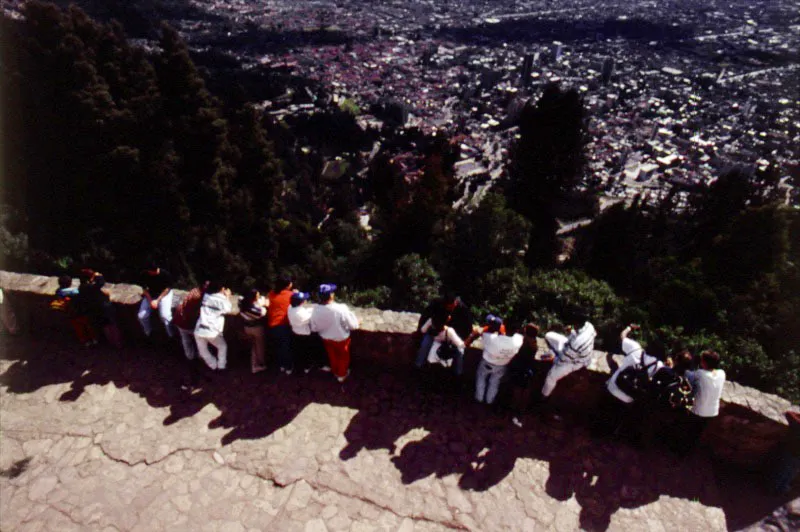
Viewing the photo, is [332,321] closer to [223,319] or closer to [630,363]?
[223,319]

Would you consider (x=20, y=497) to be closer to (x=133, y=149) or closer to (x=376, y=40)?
(x=133, y=149)

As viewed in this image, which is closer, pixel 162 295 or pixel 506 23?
pixel 162 295

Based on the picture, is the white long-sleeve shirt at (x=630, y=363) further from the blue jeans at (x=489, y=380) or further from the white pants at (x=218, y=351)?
the white pants at (x=218, y=351)

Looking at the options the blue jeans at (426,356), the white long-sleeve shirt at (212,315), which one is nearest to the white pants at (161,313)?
the white long-sleeve shirt at (212,315)

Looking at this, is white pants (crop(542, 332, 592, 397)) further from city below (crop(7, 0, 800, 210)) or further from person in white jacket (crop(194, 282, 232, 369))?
city below (crop(7, 0, 800, 210))

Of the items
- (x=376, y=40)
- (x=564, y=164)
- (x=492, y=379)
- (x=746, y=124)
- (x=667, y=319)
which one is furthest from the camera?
(x=376, y=40)

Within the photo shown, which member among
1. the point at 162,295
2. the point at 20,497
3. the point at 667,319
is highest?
the point at 162,295

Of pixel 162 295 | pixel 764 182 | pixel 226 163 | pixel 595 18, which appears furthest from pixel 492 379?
pixel 595 18

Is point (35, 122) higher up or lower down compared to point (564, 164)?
higher up
